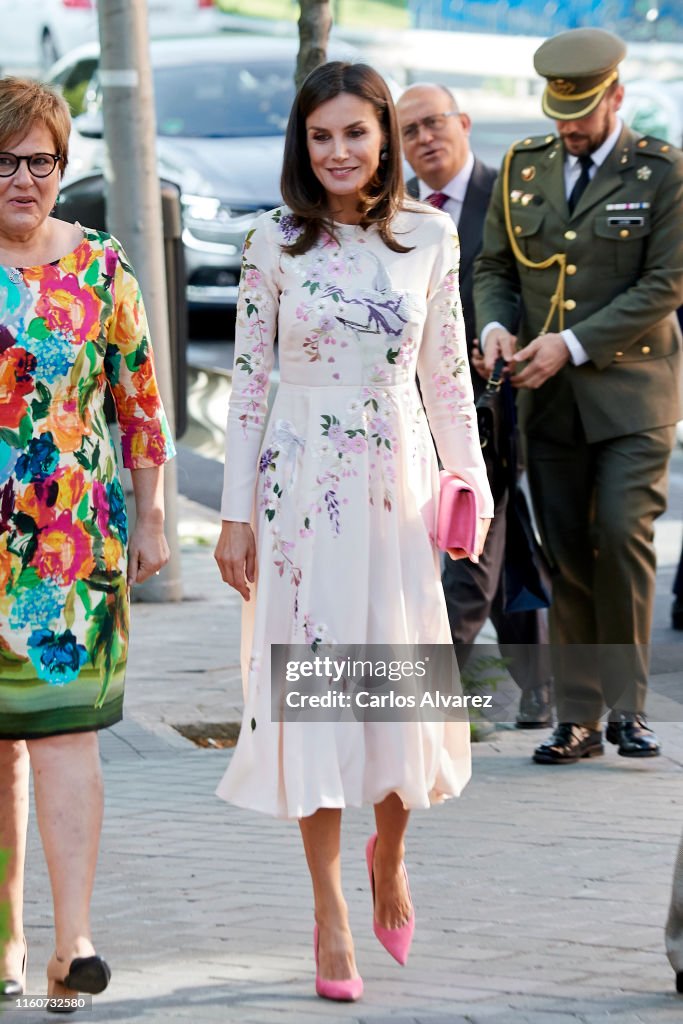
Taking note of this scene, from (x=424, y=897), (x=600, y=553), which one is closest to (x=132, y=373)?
(x=424, y=897)

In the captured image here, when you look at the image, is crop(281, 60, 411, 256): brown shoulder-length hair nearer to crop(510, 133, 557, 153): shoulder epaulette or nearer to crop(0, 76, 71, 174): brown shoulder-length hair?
crop(0, 76, 71, 174): brown shoulder-length hair

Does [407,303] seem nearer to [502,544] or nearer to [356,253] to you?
[356,253]

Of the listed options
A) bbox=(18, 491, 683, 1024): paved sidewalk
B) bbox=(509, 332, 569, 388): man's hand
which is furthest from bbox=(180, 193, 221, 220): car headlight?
bbox=(509, 332, 569, 388): man's hand

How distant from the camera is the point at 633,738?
21.1ft

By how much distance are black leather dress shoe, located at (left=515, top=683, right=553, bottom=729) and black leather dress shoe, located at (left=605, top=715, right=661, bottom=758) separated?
0.40 meters

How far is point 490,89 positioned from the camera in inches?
787

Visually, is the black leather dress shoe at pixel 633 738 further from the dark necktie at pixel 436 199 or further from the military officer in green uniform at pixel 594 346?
the dark necktie at pixel 436 199

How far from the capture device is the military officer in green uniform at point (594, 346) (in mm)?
6312

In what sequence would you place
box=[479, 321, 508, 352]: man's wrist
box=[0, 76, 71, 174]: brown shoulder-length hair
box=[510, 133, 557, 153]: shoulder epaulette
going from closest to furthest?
box=[0, 76, 71, 174]: brown shoulder-length hair
box=[479, 321, 508, 352]: man's wrist
box=[510, 133, 557, 153]: shoulder epaulette

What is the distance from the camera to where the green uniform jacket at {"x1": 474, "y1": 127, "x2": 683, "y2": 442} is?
20.7ft

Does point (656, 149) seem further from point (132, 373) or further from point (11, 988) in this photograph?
point (11, 988)

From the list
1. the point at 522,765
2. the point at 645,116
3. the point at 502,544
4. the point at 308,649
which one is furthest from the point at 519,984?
the point at 645,116

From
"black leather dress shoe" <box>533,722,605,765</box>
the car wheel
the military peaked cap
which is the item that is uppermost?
the military peaked cap
